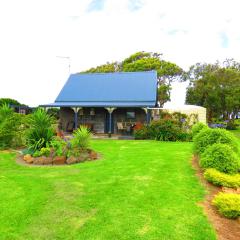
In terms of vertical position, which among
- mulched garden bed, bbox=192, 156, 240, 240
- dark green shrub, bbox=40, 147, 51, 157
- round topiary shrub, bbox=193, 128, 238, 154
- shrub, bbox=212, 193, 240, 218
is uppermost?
round topiary shrub, bbox=193, 128, 238, 154

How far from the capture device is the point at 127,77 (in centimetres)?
2555

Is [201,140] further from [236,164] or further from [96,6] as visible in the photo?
[96,6]

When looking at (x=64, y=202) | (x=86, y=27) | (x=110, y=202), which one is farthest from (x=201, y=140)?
(x=86, y=27)

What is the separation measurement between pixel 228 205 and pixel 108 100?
59.7 feet

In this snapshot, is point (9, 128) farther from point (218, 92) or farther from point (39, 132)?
point (218, 92)

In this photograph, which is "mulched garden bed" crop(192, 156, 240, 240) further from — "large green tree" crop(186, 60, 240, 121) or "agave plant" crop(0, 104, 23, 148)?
"large green tree" crop(186, 60, 240, 121)

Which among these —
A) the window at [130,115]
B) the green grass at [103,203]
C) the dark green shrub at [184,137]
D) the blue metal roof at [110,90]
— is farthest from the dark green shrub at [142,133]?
the green grass at [103,203]

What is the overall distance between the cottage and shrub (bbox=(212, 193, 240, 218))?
15.2 m

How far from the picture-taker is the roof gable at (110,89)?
22.7 metres

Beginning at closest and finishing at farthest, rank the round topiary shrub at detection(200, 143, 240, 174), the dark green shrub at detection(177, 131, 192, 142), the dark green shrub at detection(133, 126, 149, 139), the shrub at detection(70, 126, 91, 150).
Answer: the round topiary shrub at detection(200, 143, 240, 174)
the shrub at detection(70, 126, 91, 150)
the dark green shrub at detection(177, 131, 192, 142)
the dark green shrub at detection(133, 126, 149, 139)

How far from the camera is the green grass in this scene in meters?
4.48

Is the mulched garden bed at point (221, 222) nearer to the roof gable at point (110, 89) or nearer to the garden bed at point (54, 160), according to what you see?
the garden bed at point (54, 160)

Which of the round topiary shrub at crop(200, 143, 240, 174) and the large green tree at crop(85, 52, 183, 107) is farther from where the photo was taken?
the large green tree at crop(85, 52, 183, 107)

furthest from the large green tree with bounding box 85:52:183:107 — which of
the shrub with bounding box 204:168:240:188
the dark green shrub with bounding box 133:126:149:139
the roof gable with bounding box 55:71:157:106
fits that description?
the shrub with bounding box 204:168:240:188
